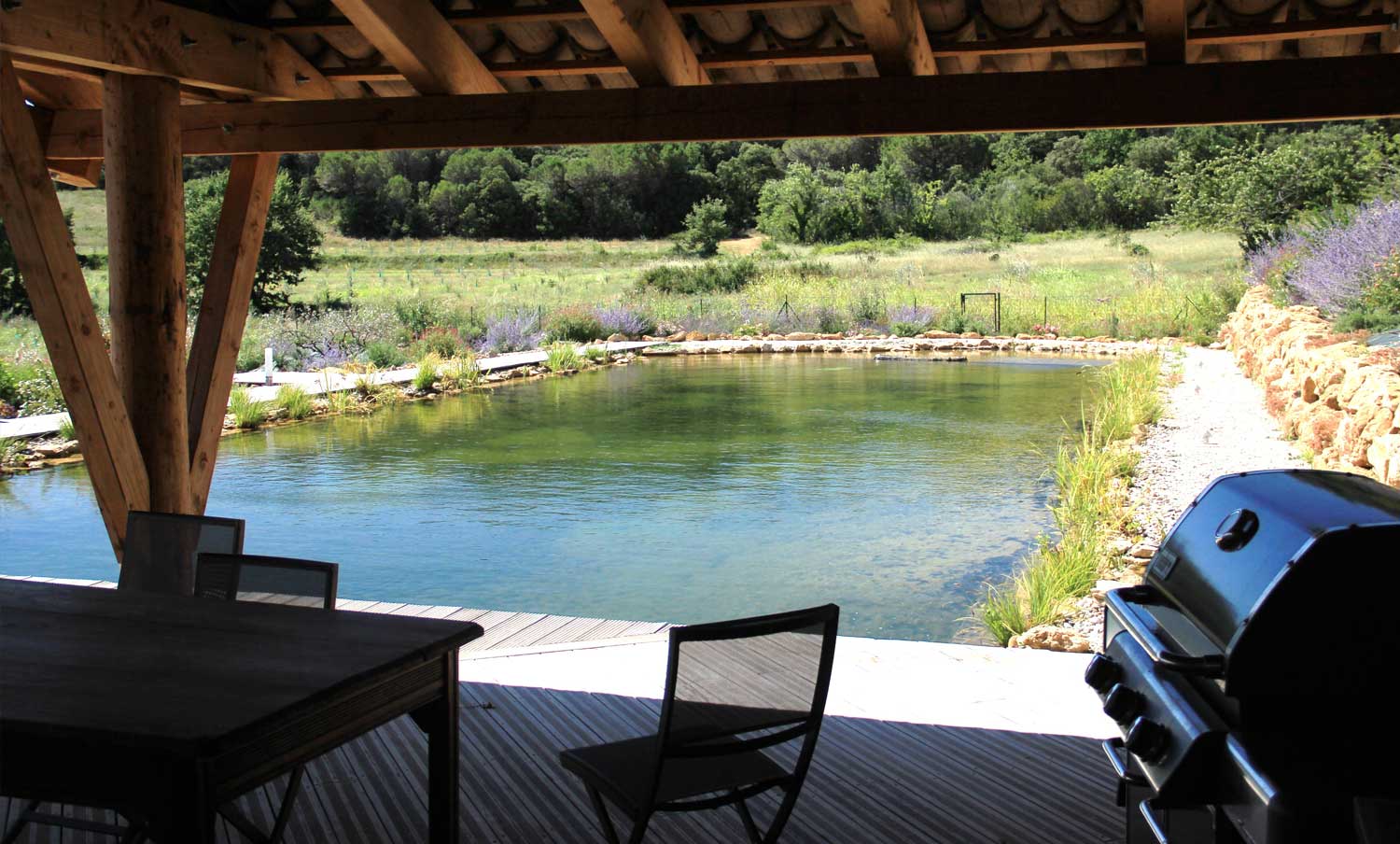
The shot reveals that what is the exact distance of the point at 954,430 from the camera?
10992 millimetres

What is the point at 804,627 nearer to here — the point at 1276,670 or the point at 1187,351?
the point at 1276,670

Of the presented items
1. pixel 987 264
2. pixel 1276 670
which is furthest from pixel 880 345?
pixel 1276 670

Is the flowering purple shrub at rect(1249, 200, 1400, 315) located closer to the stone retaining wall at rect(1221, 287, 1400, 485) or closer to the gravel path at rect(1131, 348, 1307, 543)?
the stone retaining wall at rect(1221, 287, 1400, 485)

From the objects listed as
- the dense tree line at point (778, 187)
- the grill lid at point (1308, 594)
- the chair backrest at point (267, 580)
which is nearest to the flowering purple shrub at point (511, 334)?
the chair backrest at point (267, 580)

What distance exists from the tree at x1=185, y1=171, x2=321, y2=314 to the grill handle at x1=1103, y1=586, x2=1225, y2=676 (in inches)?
796

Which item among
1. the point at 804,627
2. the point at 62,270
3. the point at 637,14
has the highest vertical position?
the point at 637,14

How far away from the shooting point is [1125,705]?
1.78 metres

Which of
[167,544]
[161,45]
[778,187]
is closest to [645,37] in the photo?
[161,45]

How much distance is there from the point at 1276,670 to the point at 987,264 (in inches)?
1115

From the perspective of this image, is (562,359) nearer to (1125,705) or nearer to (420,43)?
(420,43)

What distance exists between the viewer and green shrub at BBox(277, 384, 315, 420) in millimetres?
11961

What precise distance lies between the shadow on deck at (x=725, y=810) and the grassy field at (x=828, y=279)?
13119 millimetres

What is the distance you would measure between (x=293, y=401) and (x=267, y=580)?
32.6 ft

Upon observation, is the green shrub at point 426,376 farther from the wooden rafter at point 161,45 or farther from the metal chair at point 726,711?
the metal chair at point 726,711
